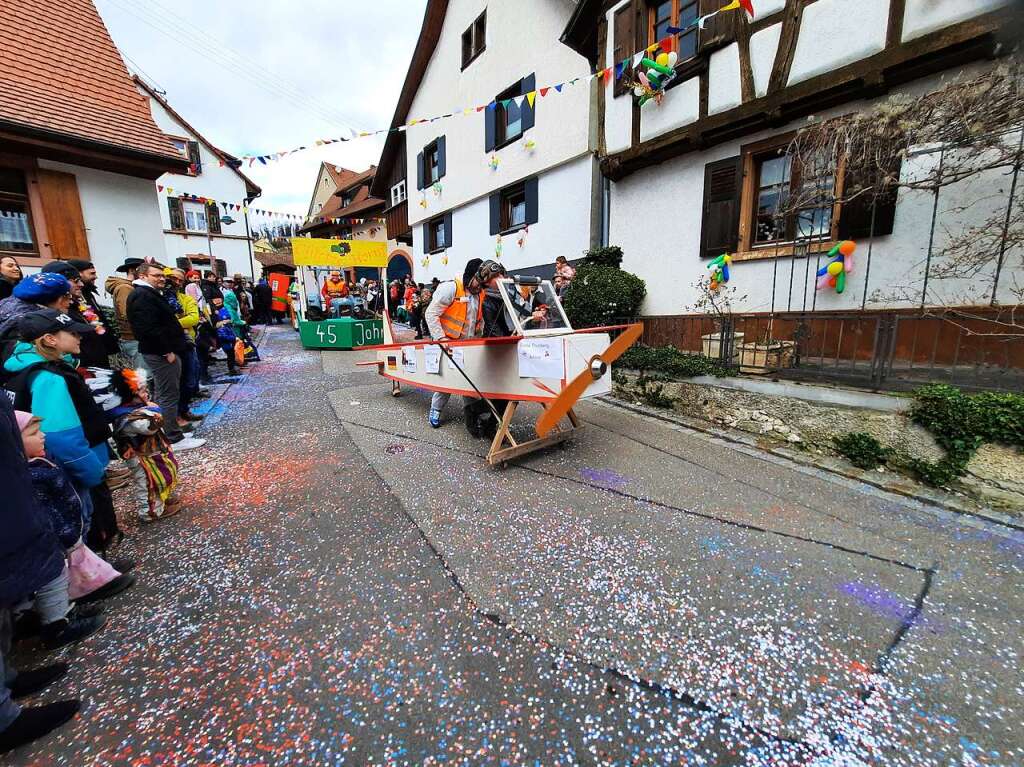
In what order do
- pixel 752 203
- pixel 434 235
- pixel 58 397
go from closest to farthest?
pixel 58 397 → pixel 752 203 → pixel 434 235

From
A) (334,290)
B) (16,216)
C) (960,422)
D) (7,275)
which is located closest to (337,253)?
(334,290)

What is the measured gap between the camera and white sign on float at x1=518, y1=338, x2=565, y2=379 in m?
3.29

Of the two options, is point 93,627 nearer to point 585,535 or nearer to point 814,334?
point 585,535

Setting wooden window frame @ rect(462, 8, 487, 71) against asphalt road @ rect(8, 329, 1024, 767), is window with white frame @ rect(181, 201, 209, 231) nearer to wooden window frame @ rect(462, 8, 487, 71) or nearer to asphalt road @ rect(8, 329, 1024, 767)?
wooden window frame @ rect(462, 8, 487, 71)

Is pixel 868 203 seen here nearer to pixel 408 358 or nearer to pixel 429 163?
pixel 408 358

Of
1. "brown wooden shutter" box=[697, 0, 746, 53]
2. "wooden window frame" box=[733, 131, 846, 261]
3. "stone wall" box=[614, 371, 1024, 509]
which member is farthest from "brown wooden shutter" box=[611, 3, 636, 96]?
"stone wall" box=[614, 371, 1024, 509]

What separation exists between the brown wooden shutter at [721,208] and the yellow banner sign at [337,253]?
25.3ft

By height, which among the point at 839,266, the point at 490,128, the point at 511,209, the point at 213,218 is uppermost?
the point at 213,218

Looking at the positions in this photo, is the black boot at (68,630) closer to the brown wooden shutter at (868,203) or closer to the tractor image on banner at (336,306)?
the brown wooden shutter at (868,203)

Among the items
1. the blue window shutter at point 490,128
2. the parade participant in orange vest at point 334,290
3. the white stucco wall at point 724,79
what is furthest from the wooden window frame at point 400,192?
the white stucco wall at point 724,79

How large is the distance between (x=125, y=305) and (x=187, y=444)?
171 cm

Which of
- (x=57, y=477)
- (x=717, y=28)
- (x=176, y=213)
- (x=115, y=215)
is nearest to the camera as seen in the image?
(x=57, y=477)

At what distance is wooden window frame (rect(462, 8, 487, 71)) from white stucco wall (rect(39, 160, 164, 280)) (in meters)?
8.80

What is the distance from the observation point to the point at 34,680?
1710 mm
